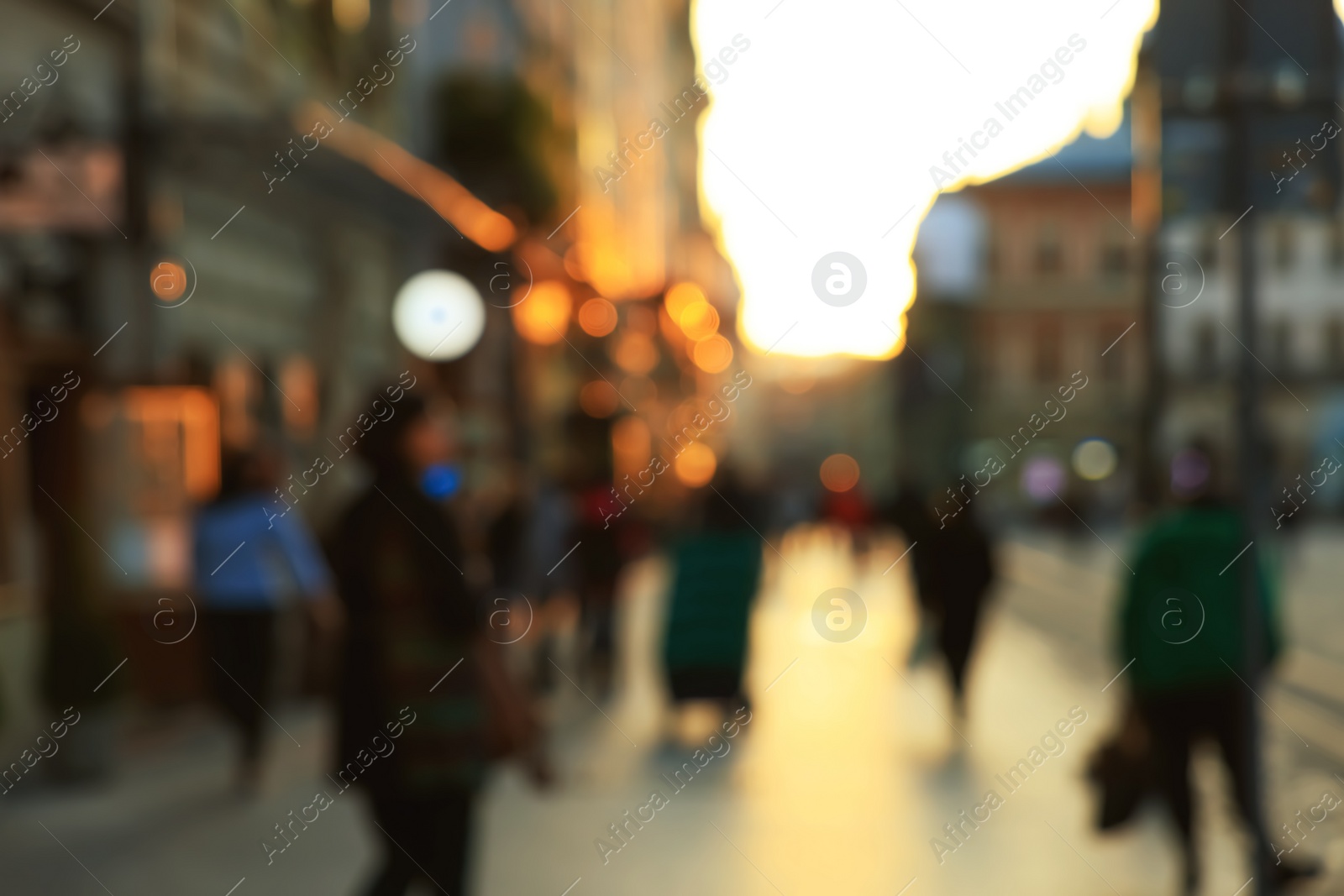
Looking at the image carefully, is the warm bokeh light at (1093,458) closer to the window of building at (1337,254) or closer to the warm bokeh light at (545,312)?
the window of building at (1337,254)

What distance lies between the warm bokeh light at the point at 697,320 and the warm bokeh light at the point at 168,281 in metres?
20.2

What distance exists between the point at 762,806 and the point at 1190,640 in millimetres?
2952

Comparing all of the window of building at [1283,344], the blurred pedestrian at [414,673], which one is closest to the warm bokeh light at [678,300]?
the blurred pedestrian at [414,673]

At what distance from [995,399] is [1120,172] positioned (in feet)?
37.1

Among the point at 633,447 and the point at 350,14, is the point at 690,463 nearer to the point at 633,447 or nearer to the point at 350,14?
the point at 633,447

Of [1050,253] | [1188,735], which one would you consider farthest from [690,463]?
[1188,735]

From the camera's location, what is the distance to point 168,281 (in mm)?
13656

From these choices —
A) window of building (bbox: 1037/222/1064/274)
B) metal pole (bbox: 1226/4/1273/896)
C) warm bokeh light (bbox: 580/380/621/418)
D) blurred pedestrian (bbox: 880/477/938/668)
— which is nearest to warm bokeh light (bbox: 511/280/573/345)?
warm bokeh light (bbox: 580/380/621/418)

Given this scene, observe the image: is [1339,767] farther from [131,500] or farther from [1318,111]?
[131,500]

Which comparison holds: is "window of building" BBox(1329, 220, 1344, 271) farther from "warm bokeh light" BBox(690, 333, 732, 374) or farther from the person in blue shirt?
the person in blue shirt

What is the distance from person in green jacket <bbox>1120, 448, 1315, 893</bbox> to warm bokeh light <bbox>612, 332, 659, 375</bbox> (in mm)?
30130

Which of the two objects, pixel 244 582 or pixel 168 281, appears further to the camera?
pixel 168 281

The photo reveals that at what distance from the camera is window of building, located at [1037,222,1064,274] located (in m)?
74.2

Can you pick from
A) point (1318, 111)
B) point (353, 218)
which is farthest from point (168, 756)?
point (353, 218)
